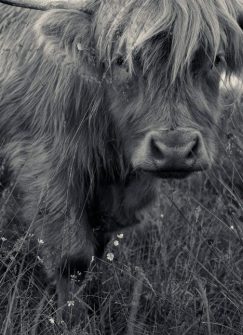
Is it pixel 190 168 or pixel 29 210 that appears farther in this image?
pixel 29 210

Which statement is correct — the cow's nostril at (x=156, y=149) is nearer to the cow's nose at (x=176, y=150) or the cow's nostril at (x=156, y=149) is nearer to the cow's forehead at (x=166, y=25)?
the cow's nose at (x=176, y=150)

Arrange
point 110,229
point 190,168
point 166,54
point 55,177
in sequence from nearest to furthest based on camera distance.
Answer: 1. point 190,168
2. point 166,54
3. point 55,177
4. point 110,229

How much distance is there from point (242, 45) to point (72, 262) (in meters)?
1.25

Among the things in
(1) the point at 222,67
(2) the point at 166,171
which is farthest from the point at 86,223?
(1) the point at 222,67

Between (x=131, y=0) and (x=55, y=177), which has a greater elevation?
(x=131, y=0)

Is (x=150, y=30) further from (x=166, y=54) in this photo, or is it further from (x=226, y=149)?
(x=226, y=149)

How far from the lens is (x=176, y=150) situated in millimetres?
2854

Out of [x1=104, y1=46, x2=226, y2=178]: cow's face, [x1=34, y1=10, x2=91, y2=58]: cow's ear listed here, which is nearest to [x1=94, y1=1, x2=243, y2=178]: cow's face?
[x1=104, y1=46, x2=226, y2=178]: cow's face

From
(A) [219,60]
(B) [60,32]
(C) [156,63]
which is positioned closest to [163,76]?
(C) [156,63]

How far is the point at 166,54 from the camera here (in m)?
3.15

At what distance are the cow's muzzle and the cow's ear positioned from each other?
1.88ft

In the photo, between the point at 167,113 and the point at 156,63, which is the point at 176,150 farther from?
the point at 156,63

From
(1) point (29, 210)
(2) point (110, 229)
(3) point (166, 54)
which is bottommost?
(2) point (110, 229)

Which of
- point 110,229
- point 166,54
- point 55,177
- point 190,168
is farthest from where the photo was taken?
point 110,229
